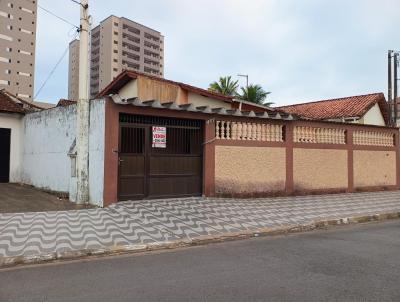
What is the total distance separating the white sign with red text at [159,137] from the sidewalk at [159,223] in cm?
156

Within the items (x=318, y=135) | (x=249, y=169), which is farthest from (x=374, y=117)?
(x=249, y=169)

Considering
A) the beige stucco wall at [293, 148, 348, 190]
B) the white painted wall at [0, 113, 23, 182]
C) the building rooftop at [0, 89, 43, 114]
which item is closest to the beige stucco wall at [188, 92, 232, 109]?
the beige stucco wall at [293, 148, 348, 190]

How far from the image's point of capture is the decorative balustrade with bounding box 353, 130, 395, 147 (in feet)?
49.7

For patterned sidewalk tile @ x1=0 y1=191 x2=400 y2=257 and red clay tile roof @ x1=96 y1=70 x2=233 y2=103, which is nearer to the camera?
patterned sidewalk tile @ x1=0 y1=191 x2=400 y2=257

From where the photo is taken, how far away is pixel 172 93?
16.5 meters

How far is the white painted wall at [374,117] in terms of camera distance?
22.2 metres

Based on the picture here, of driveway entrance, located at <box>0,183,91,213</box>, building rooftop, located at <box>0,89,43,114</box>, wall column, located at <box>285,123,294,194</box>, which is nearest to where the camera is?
driveway entrance, located at <box>0,183,91,213</box>

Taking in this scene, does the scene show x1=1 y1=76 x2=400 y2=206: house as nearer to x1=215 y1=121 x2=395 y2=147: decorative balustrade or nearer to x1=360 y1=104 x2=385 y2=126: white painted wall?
x1=215 y1=121 x2=395 y2=147: decorative balustrade

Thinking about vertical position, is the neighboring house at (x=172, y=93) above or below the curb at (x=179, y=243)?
above

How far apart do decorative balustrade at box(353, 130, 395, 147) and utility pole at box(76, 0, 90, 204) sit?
33.3 feet

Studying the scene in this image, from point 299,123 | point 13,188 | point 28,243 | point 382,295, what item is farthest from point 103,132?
point 382,295

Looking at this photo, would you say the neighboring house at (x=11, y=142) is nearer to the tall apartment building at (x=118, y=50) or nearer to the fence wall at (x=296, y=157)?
the fence wall at (x=296, y=157)

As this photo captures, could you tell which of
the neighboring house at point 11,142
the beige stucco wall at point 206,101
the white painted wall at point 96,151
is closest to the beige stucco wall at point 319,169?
the beige stucco wall at point 206,101

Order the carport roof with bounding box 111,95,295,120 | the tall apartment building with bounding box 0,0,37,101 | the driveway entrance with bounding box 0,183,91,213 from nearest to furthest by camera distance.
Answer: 1. the driveway entrance with bounding box 0,183,91,213
2. the carport roof with bounding box 111,95,295,120
3. the tall apartment building with bounding box 0,0,37,101
